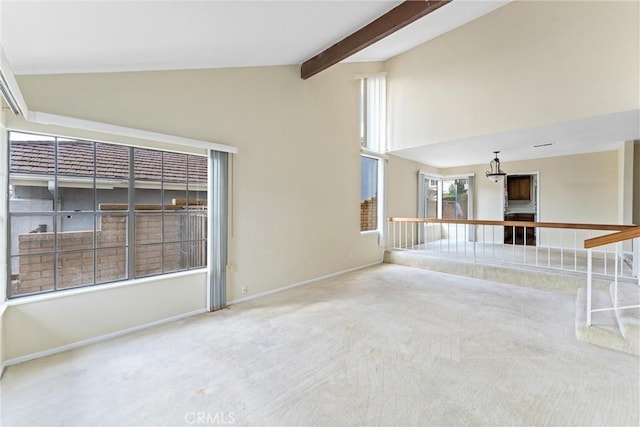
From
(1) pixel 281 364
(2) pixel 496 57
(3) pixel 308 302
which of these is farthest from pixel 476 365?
(2) pixel 496 57

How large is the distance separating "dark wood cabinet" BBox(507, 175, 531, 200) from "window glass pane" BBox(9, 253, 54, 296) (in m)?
10.4

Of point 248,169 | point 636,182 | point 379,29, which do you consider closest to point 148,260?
point 248,169

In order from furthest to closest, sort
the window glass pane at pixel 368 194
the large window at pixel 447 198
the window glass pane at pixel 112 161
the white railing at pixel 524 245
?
the large window at pixel 447 198
the window glass pane at pixel 368 194
the white railing at pixel 524 245
the window glass pane at pixel 112 161

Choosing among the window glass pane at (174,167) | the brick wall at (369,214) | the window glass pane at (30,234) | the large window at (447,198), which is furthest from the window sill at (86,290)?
the large window at (447,198)

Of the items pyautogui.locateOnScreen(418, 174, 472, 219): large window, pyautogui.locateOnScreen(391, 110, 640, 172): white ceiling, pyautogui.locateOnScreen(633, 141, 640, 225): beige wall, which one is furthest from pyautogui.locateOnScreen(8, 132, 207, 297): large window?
pyautogui.locateOnScreen(633, 141, 640, 225): beige wall

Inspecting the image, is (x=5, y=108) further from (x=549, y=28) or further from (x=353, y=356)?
(x=549, y=28)

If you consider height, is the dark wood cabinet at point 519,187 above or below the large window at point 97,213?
above

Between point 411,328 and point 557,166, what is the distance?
6984 millimetres

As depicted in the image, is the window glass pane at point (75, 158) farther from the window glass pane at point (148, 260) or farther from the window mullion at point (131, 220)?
the window glass pane at point (148, 260)

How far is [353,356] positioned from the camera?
257 centimetres

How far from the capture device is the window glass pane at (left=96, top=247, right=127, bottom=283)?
300 cm

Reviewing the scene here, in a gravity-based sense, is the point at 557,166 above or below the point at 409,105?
below

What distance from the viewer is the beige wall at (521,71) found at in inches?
152

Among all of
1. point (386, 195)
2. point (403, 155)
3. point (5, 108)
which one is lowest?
point (386, 195)
